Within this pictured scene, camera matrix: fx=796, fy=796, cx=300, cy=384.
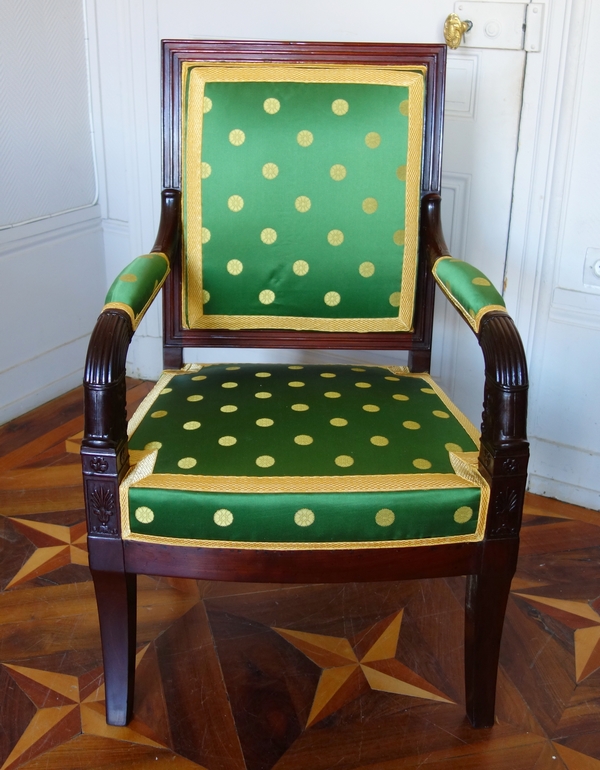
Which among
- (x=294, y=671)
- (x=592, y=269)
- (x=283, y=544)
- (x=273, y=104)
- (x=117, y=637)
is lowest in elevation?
(x=294, y=671)

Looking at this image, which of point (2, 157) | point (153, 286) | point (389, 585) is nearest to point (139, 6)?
point (2, 157)

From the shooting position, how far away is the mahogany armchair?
3.53ft

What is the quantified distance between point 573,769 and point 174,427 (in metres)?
0.81

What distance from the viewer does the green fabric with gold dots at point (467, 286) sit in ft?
3.86

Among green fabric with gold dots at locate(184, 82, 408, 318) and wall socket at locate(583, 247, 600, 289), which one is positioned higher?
green fabric with gold dots at locate(184, 82, 408, 318)

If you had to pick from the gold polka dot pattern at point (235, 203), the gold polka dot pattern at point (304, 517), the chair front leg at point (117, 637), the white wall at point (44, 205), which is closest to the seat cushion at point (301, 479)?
the gold polka dot pattern at point (304, 517)

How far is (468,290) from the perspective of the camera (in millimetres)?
1218

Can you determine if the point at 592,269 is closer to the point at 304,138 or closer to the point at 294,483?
the point at 304,138

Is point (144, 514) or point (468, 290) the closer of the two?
point (144, 514)

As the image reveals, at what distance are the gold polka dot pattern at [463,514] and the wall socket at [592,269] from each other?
0.91 metres

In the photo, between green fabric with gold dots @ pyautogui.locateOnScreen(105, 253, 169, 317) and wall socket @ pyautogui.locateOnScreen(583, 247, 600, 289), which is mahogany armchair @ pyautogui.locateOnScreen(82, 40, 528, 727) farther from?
wall socket @ pyautogui.locateOnScreen(583, 247, 600, 289)

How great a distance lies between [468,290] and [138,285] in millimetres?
503

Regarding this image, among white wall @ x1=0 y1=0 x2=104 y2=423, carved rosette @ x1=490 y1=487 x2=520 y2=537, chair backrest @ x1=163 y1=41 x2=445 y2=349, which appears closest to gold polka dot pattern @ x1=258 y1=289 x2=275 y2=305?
chair backrest @ x1=163 y1=41 x2=445 y2=349

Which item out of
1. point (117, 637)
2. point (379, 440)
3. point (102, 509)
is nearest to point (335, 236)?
point (379, 440)
